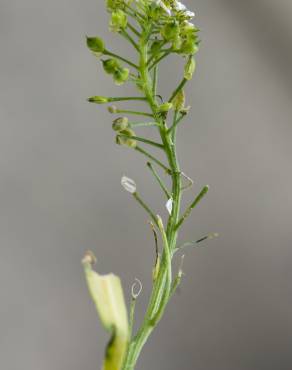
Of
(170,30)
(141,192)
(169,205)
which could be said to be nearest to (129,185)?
(169,205)

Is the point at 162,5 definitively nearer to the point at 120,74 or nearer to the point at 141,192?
the point at 120,74

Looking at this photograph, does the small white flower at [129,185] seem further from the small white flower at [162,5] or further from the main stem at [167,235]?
the small white flower at [162,5]

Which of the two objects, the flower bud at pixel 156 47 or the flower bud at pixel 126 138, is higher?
the flower bud at pixel 156 47

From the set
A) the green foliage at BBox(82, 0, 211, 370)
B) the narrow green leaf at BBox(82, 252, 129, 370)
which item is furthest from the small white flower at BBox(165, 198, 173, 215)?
the narrow green leaf at BBox(82, 252, 129, 370)

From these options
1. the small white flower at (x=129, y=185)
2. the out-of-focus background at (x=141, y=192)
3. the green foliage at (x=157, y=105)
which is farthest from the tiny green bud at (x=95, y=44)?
the out-of-focus background at (x=141, y=192)

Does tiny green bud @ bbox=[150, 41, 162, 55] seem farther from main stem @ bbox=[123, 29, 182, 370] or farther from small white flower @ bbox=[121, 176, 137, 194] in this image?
small white flower @ bbox=[121, 176, 137, 194]

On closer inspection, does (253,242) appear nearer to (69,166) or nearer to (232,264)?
(232,264)
